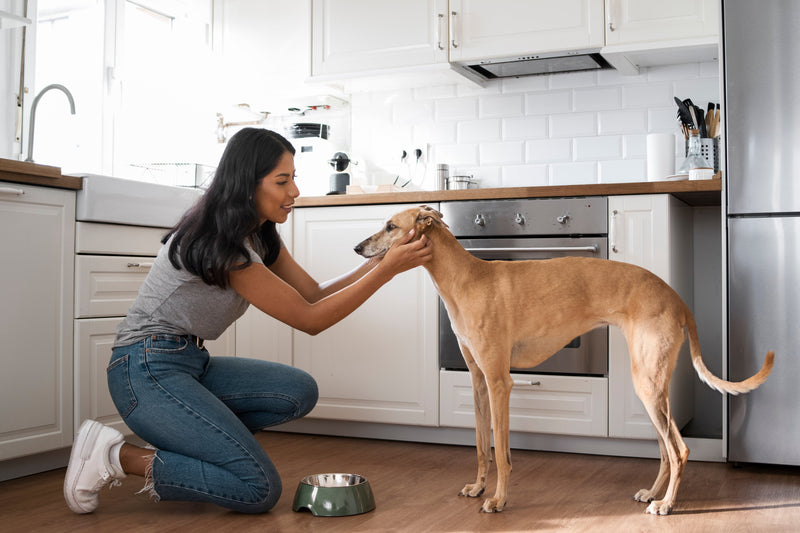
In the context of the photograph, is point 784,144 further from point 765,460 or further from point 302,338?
point 302,338

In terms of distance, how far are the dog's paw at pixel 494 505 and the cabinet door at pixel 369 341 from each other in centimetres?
90

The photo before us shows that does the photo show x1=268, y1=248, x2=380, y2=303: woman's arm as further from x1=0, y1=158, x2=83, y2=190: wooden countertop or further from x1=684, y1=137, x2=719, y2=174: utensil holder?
x1=684, y1=137, x2=719, y2=174: utensil holder

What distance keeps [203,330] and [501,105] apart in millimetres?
1985

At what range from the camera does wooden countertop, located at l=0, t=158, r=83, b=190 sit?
7.93ft

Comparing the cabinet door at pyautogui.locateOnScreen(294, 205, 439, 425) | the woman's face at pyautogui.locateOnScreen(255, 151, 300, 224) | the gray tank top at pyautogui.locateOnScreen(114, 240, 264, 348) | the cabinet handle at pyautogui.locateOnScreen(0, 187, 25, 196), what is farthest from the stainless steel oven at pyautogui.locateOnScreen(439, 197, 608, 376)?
the cabinet handle at pyautogui.locateOnScreen(0, 187, 25, 196)

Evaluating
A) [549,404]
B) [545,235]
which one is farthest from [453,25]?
[549,404]

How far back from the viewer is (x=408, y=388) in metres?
3.11

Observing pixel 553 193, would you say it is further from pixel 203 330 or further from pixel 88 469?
pixel 88 469

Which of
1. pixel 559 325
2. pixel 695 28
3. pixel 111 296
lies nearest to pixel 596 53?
pixel 695 28

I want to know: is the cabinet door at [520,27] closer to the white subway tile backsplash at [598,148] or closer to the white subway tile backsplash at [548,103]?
the white subway tile backsplash at [548,103]

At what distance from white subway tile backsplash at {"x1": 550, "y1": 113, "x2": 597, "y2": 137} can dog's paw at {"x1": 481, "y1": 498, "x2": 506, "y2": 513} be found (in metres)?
1.89

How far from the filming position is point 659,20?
3.03m


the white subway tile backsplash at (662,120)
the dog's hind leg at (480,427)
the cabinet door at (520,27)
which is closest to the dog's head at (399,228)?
the dog's hind leg at (480,427)

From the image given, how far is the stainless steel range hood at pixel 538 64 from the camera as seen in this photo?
128 inches
